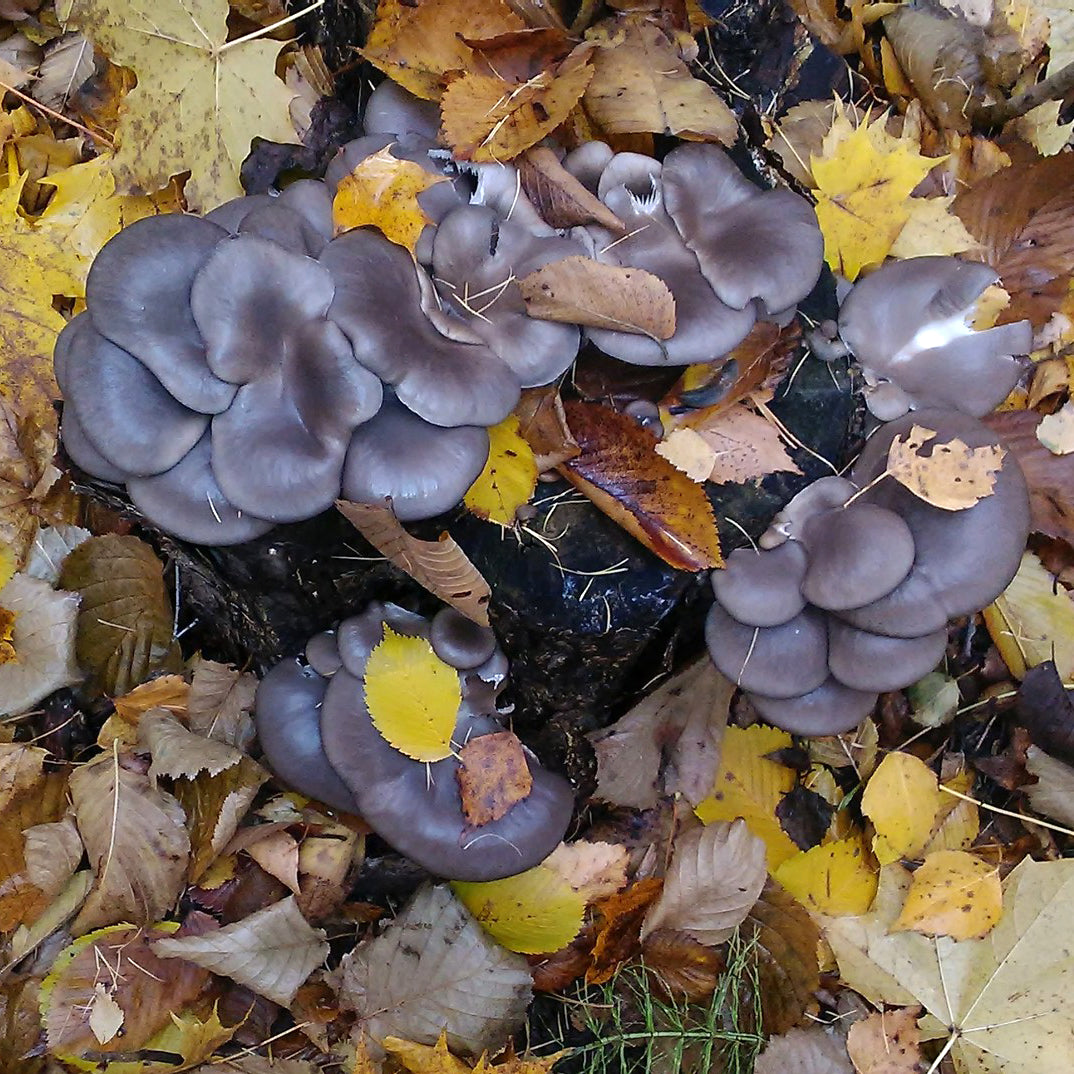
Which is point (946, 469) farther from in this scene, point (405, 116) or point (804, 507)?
point (405, 116)

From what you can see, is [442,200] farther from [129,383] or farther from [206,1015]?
[206,1015]

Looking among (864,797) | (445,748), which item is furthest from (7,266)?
(864,797)

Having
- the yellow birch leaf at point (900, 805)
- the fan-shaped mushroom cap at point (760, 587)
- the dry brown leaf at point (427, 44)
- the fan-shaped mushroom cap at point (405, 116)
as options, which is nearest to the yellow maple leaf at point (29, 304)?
the fan-shaped mushroom cap at point (405, 116)

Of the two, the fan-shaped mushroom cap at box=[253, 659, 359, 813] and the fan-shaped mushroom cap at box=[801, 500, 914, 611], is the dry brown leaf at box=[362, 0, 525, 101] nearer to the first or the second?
the fan-shaped mushroom cap at box=[801, 500, 914, 611]

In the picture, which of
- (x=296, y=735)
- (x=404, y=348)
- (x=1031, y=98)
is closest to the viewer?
(x=404, y=348)

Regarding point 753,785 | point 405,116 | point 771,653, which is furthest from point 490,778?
point 405,116

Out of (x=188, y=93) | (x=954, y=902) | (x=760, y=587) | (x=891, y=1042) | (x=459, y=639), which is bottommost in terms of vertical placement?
(x=891, y=1042)

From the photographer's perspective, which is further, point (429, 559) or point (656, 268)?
point (656, 268)
